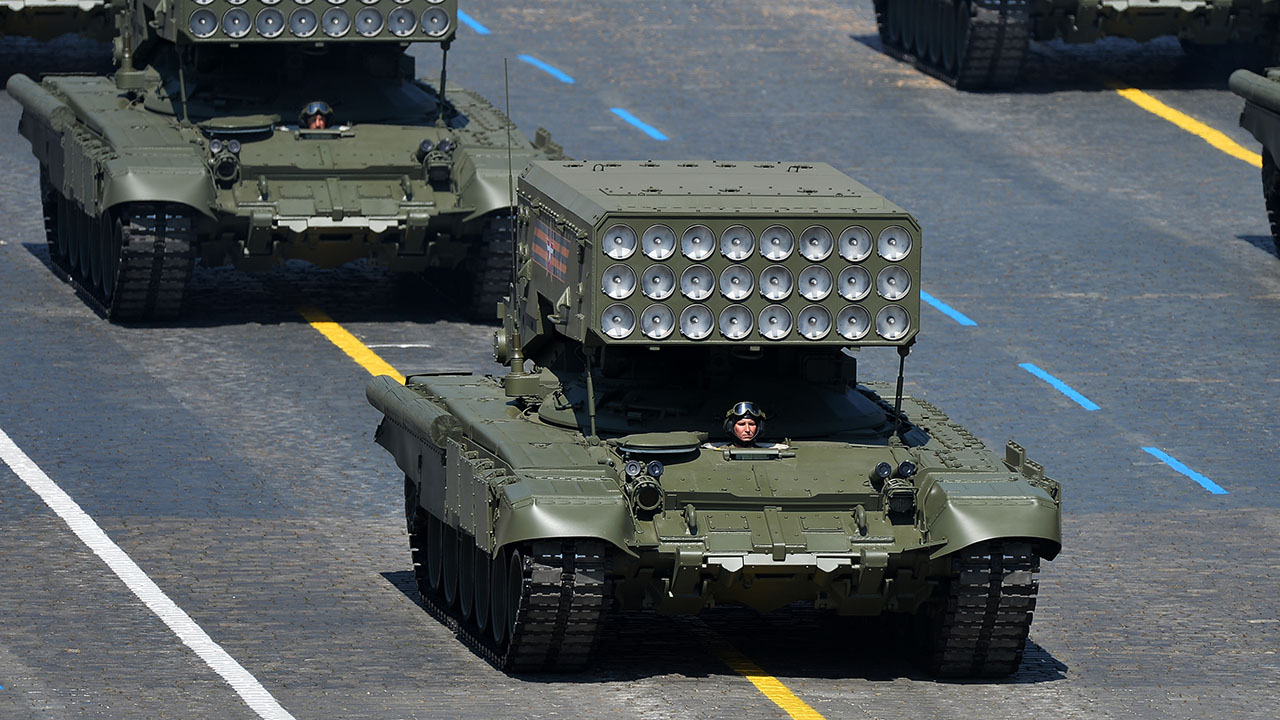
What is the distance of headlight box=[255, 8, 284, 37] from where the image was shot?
3052cm

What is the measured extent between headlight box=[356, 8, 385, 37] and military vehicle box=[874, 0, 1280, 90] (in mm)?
11330

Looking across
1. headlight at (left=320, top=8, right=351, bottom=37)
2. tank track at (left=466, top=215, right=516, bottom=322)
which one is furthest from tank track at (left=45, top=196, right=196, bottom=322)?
tank track at (left=466, top=215, right=516, bottom=322)

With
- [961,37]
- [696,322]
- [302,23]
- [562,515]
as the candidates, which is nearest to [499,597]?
[562,515]

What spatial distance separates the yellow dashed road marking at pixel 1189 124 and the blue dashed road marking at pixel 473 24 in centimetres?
854

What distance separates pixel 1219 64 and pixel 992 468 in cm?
2384

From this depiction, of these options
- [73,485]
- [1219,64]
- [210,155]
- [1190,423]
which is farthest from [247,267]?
[1219,64]

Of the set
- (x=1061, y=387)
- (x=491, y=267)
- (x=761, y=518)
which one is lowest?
(x=1061, y=387)

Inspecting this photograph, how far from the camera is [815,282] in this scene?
1972 cm

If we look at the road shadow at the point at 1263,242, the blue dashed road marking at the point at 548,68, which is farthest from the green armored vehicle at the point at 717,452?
the blue dashed road marking at the point at 548,68

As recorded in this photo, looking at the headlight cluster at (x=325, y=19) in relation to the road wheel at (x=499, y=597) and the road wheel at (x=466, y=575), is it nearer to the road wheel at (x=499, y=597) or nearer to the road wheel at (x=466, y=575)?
the road wheel at (x=466, y=575)

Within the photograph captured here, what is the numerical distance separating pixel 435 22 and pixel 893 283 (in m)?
12.2

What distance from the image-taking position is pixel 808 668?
779 inches

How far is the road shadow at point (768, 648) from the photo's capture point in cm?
1959

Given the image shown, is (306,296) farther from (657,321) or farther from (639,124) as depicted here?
(657,321)
